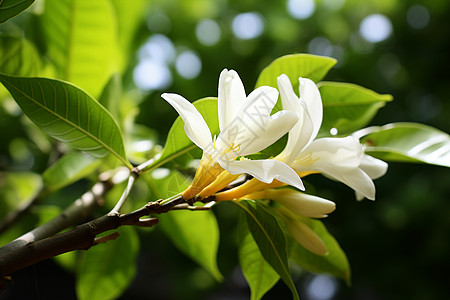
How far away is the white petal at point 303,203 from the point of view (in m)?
0.38

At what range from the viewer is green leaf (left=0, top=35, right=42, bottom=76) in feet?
1.83

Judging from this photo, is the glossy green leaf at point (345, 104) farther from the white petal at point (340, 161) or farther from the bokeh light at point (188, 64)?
the bokeh light at point (188, 64)

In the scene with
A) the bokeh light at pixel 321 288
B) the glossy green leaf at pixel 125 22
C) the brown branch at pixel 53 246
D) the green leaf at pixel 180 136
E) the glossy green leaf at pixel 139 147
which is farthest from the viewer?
the bokeh light at pixel 321 288

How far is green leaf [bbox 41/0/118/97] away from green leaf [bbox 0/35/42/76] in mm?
34

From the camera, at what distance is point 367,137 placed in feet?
1.73

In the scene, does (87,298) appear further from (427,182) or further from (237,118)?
(427,182)

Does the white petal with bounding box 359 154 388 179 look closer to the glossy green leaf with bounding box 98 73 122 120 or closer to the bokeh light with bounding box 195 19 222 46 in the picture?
the glossy green leaf with bounding box 98 73 122 120

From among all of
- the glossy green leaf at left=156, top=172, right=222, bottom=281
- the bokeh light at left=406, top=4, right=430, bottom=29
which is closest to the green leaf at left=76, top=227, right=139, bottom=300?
the glossy green leaf at left=156, top=172, right=222, bottom=281

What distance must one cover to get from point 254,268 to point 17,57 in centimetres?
43

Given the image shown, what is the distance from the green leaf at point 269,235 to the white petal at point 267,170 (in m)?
0.07

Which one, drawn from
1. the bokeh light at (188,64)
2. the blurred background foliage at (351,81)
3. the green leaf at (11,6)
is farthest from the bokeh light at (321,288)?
the green leaf at (11,6)

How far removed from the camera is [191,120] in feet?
1.07

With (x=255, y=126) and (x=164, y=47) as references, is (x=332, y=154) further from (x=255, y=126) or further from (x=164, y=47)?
(x=164, y=47)

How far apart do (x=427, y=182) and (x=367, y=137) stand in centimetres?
104
